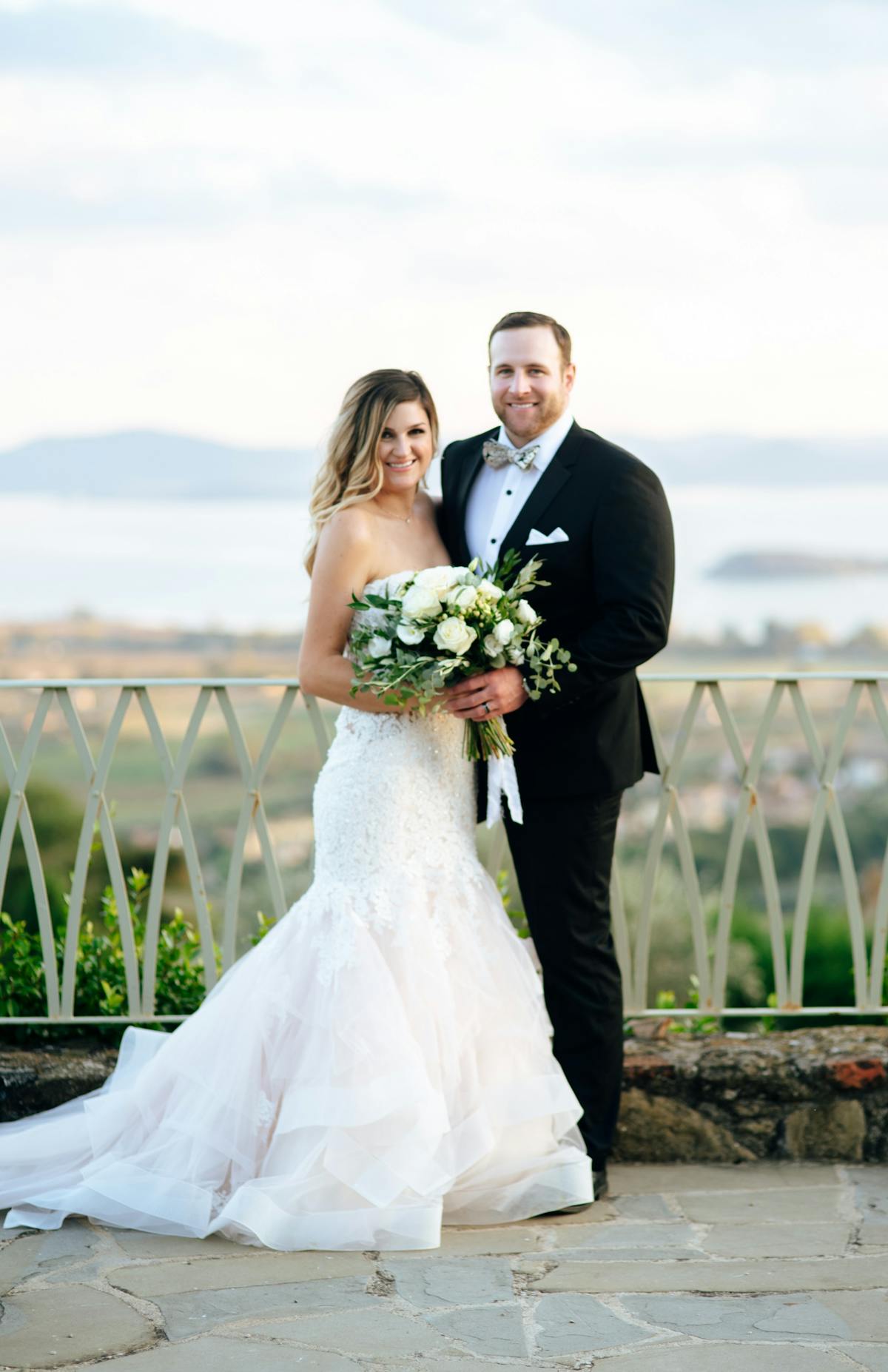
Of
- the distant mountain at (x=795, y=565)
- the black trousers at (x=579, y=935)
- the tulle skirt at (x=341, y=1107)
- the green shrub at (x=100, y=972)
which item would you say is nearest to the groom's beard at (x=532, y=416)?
the black trousers at (x=579, y=935)

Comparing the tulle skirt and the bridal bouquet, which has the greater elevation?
the bridal bouquet

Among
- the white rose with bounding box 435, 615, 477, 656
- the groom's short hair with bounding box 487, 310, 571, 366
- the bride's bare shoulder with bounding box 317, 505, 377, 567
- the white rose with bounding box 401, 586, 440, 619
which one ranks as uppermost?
the groom's short hair with bounding box 487, 310, 571, 366

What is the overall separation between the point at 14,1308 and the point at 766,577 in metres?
46.9

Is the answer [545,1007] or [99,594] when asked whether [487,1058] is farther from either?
[99,594]

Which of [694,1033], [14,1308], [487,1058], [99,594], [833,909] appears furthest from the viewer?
[99,594]

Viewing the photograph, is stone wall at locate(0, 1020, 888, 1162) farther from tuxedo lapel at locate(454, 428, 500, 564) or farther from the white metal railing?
tuxedo lapel at locate(454, 428, 500, 564)

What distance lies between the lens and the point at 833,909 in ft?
119

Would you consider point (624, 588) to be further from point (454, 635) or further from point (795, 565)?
point (795, 565)

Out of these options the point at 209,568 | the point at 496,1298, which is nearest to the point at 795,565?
the point at 209,568

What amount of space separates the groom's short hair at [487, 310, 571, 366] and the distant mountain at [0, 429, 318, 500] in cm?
3565

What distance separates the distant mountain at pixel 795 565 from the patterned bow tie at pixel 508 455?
139 ft

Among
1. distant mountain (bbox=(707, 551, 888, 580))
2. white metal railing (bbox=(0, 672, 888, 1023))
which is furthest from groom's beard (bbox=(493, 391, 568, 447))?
distant mountain (bbox=(707, 551, 888, 580))

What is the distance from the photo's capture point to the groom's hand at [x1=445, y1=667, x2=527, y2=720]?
3.49 m

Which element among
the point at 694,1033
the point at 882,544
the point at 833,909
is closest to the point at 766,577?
→ the point at 882,544
